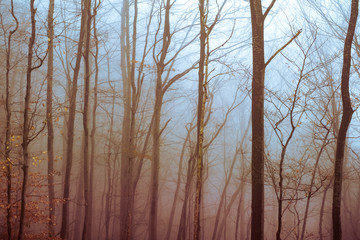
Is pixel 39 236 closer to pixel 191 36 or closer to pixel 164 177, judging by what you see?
pixel 164 177

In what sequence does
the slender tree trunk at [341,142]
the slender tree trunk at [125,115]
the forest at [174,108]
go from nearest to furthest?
the slender tree trunk at [341,142], the forest at [174,108], the slender tree trunk at [125,115]

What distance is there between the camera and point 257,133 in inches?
219

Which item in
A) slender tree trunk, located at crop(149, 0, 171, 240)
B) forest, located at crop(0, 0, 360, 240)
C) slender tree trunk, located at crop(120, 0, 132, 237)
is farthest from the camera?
slender tree trunk, located at crop(120, 0, 132, 237)

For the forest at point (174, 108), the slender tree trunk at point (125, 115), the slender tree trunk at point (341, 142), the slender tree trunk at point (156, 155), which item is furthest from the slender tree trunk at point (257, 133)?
the slender tree trunk at point (125, 115)

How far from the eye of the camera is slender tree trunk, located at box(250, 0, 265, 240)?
17.6 ft

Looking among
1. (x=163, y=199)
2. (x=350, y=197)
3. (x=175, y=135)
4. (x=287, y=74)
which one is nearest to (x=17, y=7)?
(x=175, y=135)

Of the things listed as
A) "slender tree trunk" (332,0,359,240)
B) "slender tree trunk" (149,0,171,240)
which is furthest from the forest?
"slender tree trunk" (332,0,359,240)

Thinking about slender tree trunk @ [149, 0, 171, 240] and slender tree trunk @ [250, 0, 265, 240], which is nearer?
slender tree trunk @ [250, 0, 265, 240]

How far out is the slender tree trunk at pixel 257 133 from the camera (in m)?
5.36

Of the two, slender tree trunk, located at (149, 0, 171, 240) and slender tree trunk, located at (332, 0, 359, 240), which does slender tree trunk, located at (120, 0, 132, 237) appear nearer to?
slender tree trunk, located at (149, 0, 171, 240)

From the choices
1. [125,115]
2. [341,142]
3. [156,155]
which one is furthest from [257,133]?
[125,115]

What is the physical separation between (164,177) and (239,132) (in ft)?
14.5

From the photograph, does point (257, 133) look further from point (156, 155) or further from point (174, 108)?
point (174, 108)

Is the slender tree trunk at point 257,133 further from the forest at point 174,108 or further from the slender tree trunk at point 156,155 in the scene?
the slender tree trunk at point 156,155
